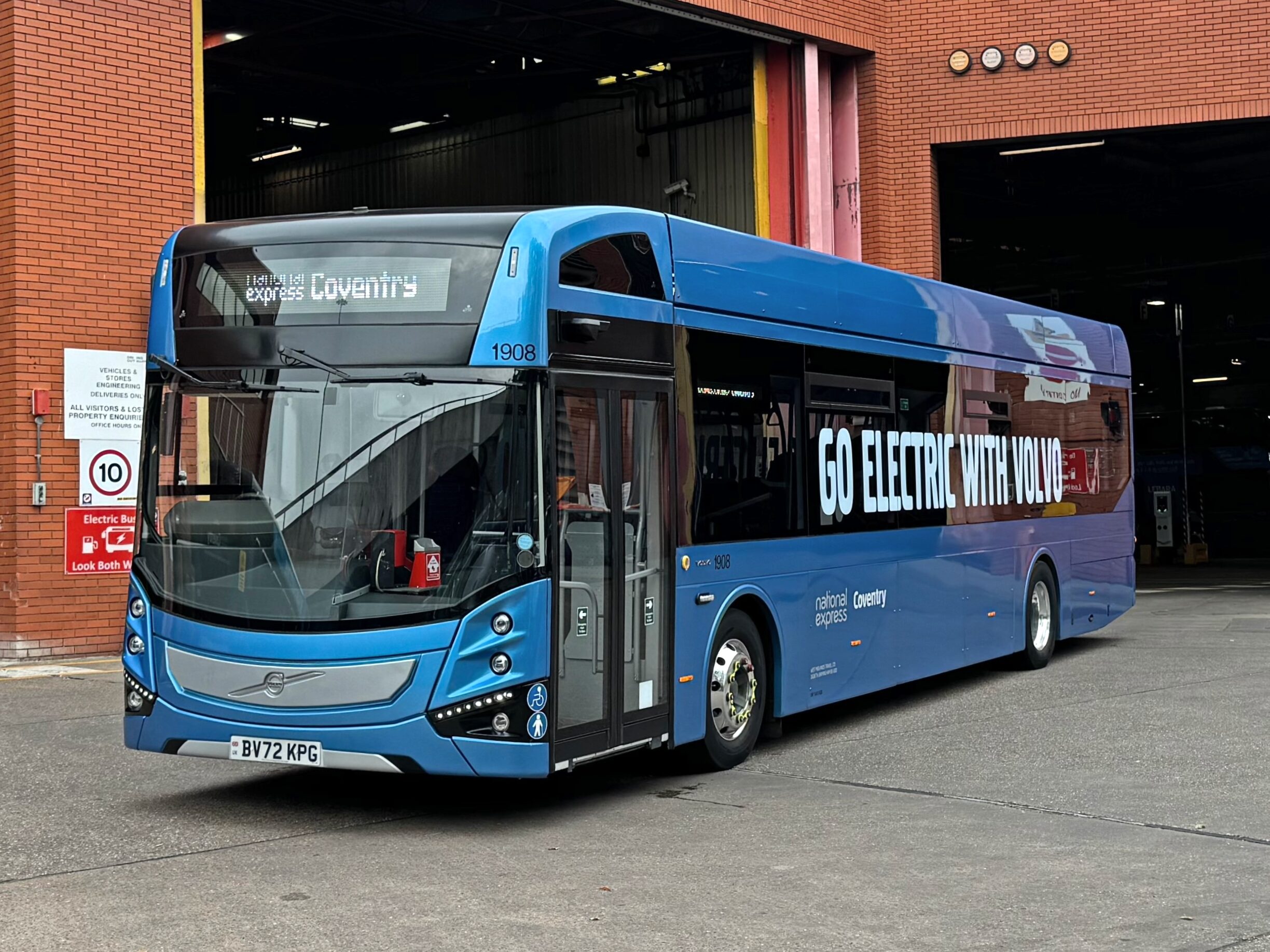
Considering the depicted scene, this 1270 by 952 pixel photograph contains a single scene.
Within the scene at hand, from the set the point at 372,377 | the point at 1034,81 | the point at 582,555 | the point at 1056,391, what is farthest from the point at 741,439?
the point at 1034,81

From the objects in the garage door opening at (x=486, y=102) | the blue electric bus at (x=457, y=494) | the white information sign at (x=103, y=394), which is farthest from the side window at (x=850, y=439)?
the garage door opening at (x=486, y=102)

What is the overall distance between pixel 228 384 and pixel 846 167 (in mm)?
16934

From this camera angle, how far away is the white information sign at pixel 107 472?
50.4 feet

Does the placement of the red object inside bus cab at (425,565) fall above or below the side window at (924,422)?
below

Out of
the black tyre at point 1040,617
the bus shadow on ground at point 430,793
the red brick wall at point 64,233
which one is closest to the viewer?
the bus shadow on ground at point 430,793

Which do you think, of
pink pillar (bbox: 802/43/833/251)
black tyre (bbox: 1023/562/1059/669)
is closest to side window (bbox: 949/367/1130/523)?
black tyre (bbox: 1023/562/1059/669)

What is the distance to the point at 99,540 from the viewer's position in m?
15.4

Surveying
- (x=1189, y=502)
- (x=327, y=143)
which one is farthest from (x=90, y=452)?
(x=1189, y=502)

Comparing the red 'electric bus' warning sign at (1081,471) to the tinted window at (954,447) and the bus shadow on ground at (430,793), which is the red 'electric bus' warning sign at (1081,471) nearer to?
the tinted window at (954,447)

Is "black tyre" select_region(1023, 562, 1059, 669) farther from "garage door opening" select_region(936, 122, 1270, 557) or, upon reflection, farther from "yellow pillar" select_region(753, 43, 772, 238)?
"garage door opening" select_region(936, 122, 1270, 557)

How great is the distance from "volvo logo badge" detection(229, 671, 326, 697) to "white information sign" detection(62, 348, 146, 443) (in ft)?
27.5

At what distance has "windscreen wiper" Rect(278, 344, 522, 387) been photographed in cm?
762

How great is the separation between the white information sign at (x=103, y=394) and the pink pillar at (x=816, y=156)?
33.5 ft

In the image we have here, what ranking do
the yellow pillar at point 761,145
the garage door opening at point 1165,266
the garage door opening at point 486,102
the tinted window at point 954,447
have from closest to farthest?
the tinted window at point 954,447 < the yellow pillar at point 761,145 < the garage door opening at point 486,102 < the garage door opening at point 1165,266
